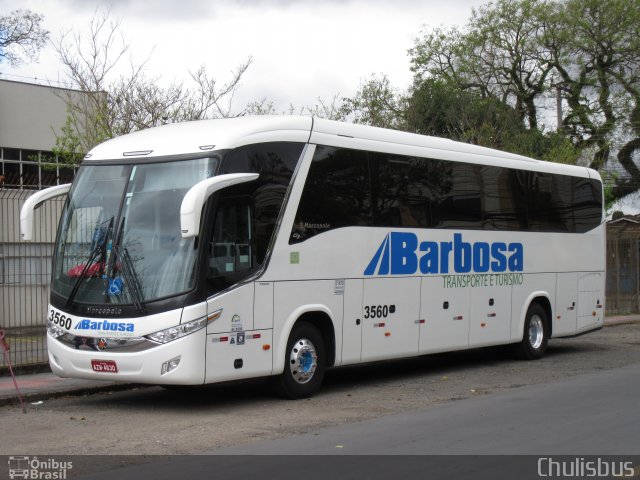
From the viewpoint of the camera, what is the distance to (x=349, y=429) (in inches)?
400

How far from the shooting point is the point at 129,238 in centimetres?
1142

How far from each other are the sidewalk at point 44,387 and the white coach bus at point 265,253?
954 mm

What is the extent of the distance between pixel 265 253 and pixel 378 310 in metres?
2.60

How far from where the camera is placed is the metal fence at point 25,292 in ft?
52.1

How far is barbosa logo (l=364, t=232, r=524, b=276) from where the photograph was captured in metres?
13.9

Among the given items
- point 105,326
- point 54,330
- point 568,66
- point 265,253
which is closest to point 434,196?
point 265,253

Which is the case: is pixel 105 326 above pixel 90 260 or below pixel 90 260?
below

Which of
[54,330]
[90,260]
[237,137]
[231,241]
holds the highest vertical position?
[237,137]

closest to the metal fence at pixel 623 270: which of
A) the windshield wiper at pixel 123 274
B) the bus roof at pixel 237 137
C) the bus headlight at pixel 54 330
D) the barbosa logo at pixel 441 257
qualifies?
the barbosa logo at pixel 441 257

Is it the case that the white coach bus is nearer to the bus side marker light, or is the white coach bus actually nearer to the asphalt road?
the bus side marker light

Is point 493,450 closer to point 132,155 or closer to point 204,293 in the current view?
point 204,293

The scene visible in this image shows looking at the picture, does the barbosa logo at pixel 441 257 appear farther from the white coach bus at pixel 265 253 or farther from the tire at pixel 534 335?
the tire at pixel 534 335

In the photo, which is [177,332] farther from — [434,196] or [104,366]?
[434,196]

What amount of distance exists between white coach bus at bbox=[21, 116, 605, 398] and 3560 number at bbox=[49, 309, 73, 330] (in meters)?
0.02
